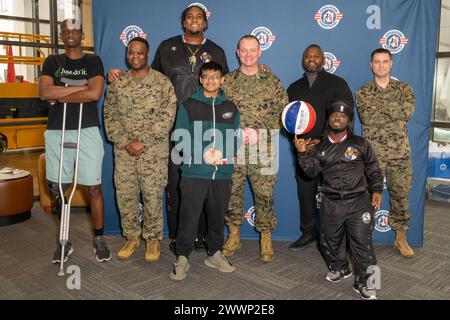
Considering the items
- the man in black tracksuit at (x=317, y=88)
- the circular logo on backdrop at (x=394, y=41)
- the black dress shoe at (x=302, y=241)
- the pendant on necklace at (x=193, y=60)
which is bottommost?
the black dress shoe at (x=302, y=241)

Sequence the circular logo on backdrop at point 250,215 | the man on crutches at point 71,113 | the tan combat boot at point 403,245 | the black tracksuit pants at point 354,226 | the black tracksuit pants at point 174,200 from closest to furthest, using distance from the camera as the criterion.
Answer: the black tracksuit pants at point 354,226 → the man on crutches at point 71,113 → the black tracksuit pants at point 174,200 → the tan combat boot at point 403,245 → the circular logo on backdrop at point 250,215

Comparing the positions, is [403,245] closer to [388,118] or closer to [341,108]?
[388,118]

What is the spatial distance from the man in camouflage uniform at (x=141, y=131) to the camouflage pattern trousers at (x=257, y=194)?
59cm

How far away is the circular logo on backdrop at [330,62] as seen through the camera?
12.6 feet

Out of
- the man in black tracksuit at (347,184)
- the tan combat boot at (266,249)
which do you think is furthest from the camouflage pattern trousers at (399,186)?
the tan combat boot at (266,249)

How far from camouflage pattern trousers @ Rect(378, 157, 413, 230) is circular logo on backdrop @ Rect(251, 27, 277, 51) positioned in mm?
1412

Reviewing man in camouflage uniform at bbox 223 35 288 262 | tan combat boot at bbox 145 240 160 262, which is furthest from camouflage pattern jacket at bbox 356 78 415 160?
tan combat boot at bbox 145 240 160 262

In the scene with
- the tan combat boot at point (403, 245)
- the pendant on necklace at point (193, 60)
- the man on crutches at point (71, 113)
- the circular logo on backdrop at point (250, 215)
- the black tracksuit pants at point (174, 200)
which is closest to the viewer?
the man on crutches at point (71, 113)

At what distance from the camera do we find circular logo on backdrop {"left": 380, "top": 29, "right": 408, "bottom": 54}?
12.2 ft

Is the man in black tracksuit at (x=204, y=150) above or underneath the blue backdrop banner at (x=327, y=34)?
underneath

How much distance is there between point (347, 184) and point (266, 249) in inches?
39.2

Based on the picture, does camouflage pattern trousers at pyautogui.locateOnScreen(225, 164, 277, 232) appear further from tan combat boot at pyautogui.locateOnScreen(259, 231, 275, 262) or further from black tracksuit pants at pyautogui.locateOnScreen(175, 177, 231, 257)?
black tracksuit pants at pyautogui.locateOnScreen(175, 177, 231, 257)

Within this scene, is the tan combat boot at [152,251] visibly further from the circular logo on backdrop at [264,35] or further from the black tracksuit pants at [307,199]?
the circular logo on backdrop at [264,35]
